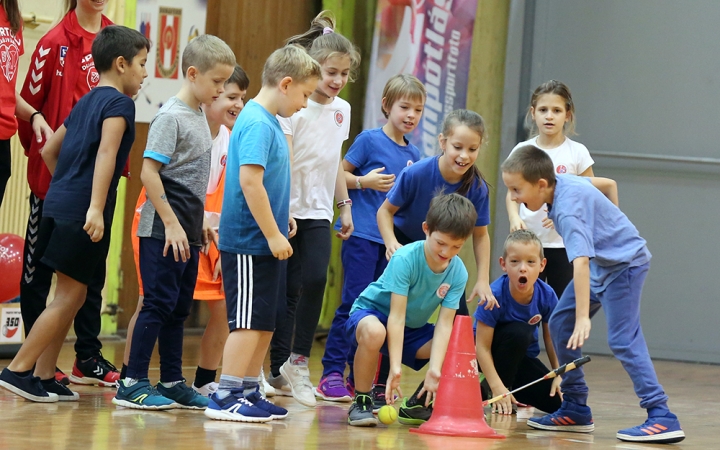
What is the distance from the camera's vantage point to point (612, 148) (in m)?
6.93

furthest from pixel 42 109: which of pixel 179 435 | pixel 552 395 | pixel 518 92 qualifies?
pixel 518 92

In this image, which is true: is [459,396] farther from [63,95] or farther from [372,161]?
[63,95]

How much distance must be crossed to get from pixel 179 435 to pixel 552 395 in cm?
158

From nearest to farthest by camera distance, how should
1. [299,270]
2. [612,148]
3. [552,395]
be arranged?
[552,395]
[299,270]
[612,148]

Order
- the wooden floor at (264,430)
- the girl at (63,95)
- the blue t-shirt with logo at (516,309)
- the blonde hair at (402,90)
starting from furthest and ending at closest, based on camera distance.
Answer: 1. the blonde hair at (402,90)
2. the girl at (63,95)
3. the blue t-shirt with logo at (516,309)
4. the wooden floor at (264,430)

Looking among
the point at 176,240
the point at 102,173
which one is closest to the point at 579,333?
the point at 176,240

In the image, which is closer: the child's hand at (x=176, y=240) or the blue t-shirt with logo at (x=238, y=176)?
the blue t-shirt with logo at (x=238, y=176)

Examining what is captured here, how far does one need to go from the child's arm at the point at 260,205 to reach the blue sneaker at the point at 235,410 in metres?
0.52

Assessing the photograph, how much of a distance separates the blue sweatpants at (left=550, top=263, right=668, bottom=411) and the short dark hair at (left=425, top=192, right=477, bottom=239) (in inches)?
19.4

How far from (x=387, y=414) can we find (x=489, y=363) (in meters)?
0.67

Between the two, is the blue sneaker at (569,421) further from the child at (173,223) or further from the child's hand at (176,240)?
the child's hand at (176,240)

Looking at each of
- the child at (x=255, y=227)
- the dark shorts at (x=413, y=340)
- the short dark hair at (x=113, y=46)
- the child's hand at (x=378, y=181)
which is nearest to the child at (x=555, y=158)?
the child's hand at (x=378, y=181)

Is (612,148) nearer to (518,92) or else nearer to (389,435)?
(518,92)

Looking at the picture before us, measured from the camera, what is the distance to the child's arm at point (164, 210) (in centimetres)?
355
